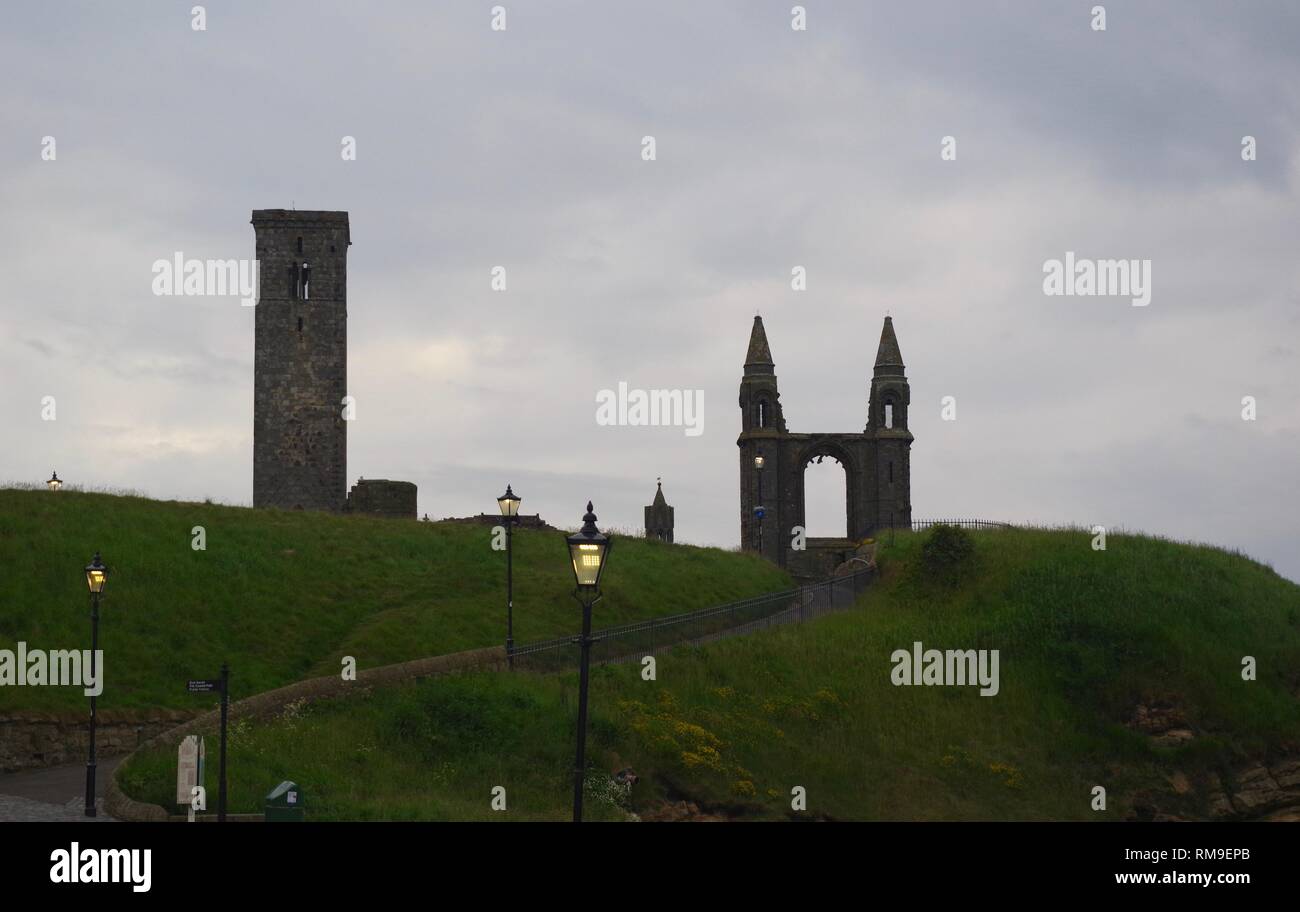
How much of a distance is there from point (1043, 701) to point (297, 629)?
2247cm

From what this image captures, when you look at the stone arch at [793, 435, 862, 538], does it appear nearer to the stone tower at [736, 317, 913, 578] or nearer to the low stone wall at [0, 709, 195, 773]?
the stone tower at [736, 317, 913, 578]

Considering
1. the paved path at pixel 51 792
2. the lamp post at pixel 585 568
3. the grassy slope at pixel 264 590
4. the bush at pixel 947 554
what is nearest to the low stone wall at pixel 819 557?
the grassy slope at pixel 264 590

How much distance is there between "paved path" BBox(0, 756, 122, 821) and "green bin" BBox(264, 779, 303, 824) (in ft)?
14.6

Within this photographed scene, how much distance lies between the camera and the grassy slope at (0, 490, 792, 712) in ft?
129

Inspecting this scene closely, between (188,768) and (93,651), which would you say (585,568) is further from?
(93,651)

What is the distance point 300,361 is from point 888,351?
1211 inches

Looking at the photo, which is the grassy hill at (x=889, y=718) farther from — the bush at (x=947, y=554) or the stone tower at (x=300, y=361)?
the stone tower at (x=300, y=361)

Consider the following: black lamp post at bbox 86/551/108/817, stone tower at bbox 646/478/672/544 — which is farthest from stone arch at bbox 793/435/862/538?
black lamp post at bbox 86/551/108/817

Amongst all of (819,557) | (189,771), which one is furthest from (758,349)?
(189,771)

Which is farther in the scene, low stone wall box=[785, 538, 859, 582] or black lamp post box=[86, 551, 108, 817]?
low stone wall box=[785, 538, 859, 582]

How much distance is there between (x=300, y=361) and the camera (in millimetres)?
71438
